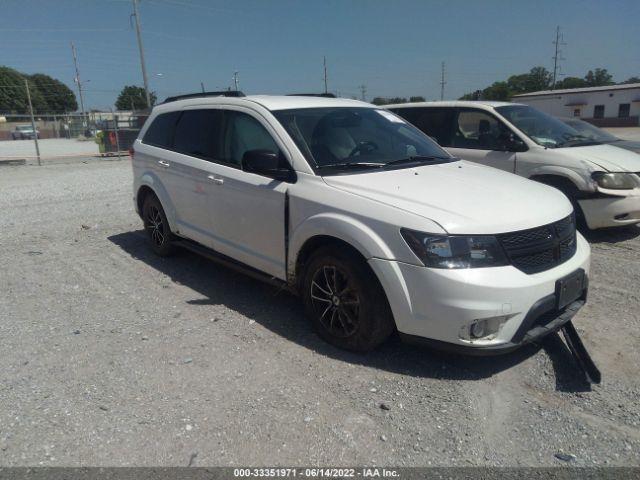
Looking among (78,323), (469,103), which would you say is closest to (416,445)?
(78,323)

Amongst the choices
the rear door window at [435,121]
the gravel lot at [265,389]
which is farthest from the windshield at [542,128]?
the gravel lot at [265,389]

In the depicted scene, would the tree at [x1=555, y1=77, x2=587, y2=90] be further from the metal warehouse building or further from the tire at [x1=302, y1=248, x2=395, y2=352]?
the tire at [x1=302, y1=248, x2=395, y2=352]

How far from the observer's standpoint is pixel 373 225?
3359mm

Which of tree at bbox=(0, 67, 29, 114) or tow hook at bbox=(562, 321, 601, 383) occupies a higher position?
tree at bbox=(0, 67, 29, 114)

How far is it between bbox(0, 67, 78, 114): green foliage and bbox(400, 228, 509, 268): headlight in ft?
299

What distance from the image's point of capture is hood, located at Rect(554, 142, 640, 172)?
6273 millimetres

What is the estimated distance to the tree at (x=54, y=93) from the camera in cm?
10469

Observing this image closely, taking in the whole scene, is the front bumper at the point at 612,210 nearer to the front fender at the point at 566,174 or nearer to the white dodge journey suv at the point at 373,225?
the front fender at the point at 566,174

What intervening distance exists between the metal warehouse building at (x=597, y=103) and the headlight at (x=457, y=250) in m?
55.2

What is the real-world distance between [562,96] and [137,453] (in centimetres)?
6290

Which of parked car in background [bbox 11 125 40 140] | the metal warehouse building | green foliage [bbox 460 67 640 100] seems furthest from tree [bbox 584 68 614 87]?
parked car in background [bbox 11 125 40 140]

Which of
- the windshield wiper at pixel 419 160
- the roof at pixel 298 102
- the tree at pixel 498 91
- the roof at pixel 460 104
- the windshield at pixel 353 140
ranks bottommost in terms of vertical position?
the windshield wiper at pixel 419 160

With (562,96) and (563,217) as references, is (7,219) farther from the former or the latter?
(562,96)

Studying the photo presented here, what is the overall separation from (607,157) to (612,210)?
30.8 inches
